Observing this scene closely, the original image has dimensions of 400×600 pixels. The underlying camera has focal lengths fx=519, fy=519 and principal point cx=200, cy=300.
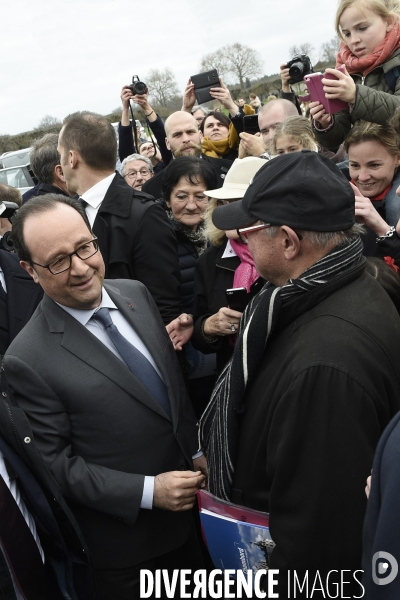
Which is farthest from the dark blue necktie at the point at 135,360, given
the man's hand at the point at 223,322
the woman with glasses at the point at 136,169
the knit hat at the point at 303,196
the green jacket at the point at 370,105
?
the woman with glasses at the point at 136,169

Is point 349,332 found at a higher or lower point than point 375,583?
higher

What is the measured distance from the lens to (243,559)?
67.7 inches

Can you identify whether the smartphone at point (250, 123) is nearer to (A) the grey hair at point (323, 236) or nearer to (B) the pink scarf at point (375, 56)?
(B) the pink scarf at point (375, 56)

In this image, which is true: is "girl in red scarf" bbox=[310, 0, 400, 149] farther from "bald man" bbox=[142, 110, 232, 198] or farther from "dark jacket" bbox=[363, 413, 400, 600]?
"dark jacket" bbox=[363, 413, 400, 600]

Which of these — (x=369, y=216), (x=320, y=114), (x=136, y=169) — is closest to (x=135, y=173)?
(x=136, y=169)

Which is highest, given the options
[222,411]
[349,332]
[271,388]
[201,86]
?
[201,86]

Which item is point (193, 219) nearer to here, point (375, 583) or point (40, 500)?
point (40, 500)

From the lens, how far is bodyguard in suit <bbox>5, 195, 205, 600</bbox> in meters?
1.87

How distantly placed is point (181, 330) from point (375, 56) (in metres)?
1.81

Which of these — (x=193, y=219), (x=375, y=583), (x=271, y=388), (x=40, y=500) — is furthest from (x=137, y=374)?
(x=193, y=219)

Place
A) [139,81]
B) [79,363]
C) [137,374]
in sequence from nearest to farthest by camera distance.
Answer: [79,363] < [137,374] < [139,81]

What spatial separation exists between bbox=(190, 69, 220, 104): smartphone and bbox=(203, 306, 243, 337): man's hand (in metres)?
2.99

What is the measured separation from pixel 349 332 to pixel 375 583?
0.61 metres

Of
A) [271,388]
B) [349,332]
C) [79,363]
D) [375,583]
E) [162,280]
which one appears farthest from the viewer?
[162,280]
